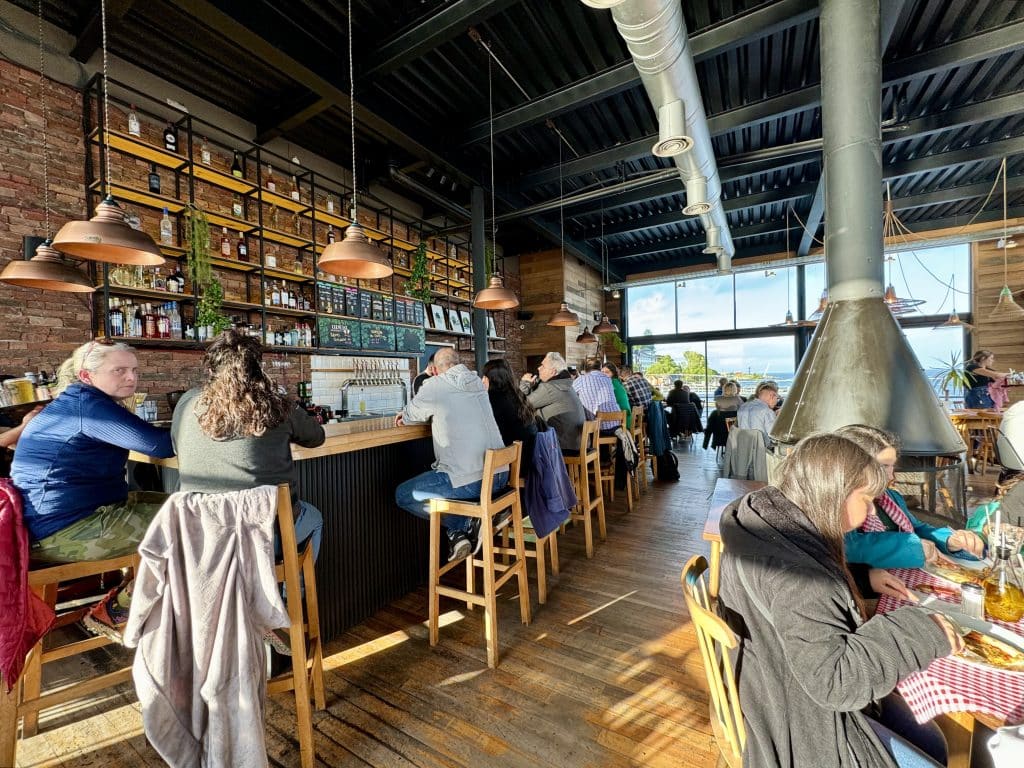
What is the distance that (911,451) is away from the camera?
7.03ft

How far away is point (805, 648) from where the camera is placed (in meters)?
0.93

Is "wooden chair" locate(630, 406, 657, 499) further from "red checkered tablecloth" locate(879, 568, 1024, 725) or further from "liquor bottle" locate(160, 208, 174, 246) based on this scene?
"liquor bottle" locate(160, 208, 174, 246)

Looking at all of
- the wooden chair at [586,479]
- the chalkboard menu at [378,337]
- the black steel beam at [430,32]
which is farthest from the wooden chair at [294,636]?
the chalkboard menu at [378,337]

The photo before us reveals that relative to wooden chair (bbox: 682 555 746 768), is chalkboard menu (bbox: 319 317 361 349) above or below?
above

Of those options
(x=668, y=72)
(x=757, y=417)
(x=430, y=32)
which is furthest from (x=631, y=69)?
(x=757, y=417)

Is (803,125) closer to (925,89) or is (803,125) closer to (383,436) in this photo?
(925,89)

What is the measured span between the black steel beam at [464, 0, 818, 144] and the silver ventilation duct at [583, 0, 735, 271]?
389mm

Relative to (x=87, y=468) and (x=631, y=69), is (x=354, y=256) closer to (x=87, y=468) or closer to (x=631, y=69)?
(x=87, y=468)

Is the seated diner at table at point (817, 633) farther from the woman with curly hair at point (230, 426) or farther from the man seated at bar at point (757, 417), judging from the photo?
the man seated at bar at point (757, 417)

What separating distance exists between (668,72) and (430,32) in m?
1.73

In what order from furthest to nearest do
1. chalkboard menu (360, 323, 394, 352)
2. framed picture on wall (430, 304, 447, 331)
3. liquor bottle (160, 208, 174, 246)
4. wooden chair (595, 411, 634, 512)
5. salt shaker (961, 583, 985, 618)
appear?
framed picture on wall (430, 304, 447, 331) → chalkboard menu (360, 323, 394, 352) → wooden chair (595, 411, 634, 512) → liquor bottle (160, 208, 174, 246) → salt shaker (961, 583, 985, 618)

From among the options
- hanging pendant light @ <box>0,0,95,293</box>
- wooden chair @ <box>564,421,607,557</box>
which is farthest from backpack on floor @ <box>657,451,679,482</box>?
hanging pendant light @ <box>0,0,95,293</box>

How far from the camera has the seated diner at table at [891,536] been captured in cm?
137

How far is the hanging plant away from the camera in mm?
6109
